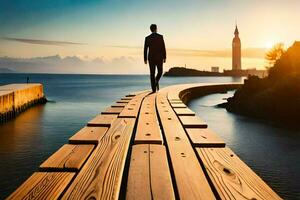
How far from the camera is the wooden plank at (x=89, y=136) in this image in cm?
384

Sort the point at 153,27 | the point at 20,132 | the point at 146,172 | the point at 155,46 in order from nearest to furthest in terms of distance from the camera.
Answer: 1. the point at 146,172
2. the point at 153,27
3. the point at 155,46
4. the point at 20,132

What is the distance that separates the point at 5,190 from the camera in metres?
6.52

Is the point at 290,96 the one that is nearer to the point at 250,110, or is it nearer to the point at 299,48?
the point at 250,110

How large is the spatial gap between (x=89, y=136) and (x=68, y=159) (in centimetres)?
109

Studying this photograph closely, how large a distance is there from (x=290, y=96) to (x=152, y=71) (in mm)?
8983

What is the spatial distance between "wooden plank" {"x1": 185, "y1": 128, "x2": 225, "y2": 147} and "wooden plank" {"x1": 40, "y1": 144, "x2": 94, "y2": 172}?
1.26 metres

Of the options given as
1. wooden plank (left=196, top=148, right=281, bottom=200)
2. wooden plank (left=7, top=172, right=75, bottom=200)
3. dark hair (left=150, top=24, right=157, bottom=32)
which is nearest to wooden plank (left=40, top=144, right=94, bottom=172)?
wooden plank (left=7, top=172, right=75, bottom=200)

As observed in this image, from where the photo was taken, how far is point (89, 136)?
162 inches

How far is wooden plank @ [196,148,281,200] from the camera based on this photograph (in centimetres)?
223

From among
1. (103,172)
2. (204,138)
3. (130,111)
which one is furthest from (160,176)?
(130,111)

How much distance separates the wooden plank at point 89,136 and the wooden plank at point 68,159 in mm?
225

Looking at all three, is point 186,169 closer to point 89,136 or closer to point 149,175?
point 149,175

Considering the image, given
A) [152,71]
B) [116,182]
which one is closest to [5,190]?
[116,182]

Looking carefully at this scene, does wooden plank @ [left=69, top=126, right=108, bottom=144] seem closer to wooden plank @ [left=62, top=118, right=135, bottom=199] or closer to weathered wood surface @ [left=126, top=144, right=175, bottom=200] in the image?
wooden plank @ [left=62, top=118, right=135, bottom=199]
